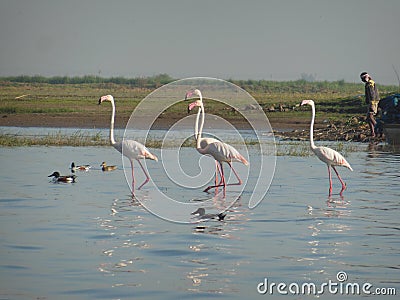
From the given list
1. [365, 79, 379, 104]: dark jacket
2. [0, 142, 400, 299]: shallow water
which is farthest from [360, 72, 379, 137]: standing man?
[0, 142, 400, 299]: shallow water

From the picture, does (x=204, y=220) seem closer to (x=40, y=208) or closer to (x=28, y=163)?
(x=40, y=208)

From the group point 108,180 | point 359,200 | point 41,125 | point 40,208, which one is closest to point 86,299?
point 40,208

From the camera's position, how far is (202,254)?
10219 millimetres

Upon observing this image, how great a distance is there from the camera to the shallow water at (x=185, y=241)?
29.1 feet

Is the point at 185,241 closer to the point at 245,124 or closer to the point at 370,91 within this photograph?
the point at 370,91

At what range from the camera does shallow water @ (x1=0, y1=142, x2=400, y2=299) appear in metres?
8.87
